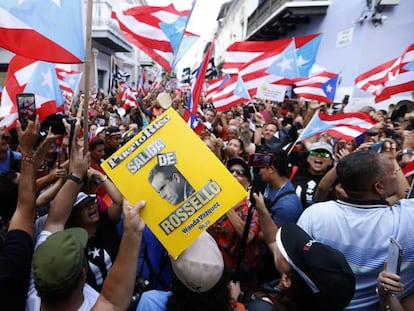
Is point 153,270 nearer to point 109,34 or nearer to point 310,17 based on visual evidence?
point 310,17

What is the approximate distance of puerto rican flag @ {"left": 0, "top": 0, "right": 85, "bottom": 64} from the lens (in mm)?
2453

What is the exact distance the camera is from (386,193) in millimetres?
1747

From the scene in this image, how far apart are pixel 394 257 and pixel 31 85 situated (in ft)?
12.9

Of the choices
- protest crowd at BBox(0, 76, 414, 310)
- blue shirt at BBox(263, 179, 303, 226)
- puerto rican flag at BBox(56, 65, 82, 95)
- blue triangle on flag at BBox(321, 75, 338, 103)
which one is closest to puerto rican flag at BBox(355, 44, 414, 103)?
blue triangle on flag at BBox(321, 75, 338, 103)

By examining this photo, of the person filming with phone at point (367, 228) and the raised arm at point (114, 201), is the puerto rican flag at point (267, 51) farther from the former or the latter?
the person filming with phone at point (367, 228)

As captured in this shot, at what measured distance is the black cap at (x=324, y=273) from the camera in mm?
1138

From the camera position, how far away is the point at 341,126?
391cm

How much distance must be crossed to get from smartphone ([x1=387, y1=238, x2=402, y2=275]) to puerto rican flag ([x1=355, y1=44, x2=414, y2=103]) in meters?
3.59

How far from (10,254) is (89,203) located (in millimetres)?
655

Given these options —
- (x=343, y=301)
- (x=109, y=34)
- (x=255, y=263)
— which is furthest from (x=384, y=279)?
(x=109, y=34)

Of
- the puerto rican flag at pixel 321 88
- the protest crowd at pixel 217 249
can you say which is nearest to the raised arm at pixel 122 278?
the protest crowd at pixel 217 249

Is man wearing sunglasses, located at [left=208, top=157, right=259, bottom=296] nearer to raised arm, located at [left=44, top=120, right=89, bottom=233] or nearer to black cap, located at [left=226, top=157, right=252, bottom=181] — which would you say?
black cap, located at [left=226, top=157, right=252, bottom=181]

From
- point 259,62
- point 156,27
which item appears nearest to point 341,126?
point 259,62

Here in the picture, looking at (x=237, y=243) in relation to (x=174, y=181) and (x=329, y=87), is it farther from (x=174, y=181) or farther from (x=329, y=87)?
(x=329, y=87)
